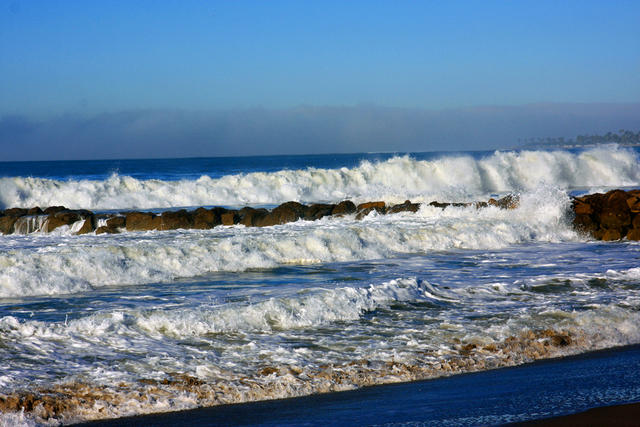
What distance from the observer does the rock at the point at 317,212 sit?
63.3 ft

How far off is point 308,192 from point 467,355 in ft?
89.4

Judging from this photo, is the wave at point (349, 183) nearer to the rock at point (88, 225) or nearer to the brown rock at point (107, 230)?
the brown rock at point (107, 230)

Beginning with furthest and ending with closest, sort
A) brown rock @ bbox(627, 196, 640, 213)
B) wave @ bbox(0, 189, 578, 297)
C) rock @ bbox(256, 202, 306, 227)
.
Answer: rock @ bbox(256, 202, 306, 227) → brown rock @ bbox(627, 196, 640, 213) → wave @ bbox(0, 189, 578, 297)

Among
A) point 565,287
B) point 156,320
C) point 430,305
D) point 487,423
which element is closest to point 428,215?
point 565,287

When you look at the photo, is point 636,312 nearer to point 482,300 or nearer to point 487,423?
point 482,300

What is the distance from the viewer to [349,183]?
35156mm

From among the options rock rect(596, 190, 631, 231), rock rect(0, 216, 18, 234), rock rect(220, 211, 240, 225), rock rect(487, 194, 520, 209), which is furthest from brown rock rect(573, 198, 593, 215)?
rock rect(0, 216, 18, 234)

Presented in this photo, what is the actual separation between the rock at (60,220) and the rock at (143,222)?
1.63 m

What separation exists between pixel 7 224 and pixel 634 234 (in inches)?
637

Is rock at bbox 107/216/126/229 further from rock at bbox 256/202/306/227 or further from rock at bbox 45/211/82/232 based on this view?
rock at bbox 256/202/306/227

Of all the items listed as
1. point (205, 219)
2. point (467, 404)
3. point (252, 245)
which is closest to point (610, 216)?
point (252, 245)

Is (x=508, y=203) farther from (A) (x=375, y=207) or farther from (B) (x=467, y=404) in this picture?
(B) (x=467, y=404)

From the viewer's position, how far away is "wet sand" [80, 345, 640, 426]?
4.71 metres

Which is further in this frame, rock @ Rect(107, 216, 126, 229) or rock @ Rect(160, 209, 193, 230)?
rock @ Rect(107, 216, 126, 229)
